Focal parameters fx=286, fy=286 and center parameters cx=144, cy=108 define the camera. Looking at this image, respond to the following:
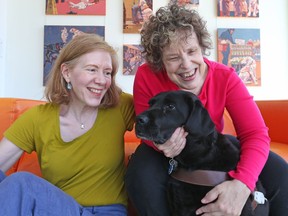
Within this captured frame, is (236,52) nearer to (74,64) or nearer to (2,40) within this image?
(74,64)

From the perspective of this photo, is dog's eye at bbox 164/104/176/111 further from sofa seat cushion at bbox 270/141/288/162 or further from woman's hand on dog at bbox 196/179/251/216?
sofa seat cushion at bbox 270/141/288/162

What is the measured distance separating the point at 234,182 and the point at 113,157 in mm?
514

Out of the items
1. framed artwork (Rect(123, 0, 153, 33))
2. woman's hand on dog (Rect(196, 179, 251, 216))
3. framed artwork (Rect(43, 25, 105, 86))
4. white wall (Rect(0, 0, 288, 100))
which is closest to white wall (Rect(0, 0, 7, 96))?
white wall (Rect(0, 0, 288, 100))

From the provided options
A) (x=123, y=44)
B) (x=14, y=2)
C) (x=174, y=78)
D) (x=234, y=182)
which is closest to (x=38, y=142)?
(x=174, y=78)

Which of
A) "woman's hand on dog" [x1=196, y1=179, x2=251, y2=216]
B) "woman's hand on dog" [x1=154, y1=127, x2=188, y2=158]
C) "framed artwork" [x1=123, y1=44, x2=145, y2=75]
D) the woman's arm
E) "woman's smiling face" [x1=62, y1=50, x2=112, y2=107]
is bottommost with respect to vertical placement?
"woman's hand on dog" [x1=196, y1=179, x2=251, y2=216]

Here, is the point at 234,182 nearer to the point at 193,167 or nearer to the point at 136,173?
the point at 193,167

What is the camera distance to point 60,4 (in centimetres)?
258

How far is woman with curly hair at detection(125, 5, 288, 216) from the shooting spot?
105 cm

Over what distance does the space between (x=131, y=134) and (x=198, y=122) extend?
1.09 m

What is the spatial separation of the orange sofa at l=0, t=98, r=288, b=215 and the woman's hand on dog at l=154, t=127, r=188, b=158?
2.22 feet

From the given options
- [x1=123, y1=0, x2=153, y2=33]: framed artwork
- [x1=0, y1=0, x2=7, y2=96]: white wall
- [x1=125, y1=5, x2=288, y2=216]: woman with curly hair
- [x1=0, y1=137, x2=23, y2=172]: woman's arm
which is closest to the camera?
[x1=125, y1=5, x2=288, y2=216]: woman with curly hair

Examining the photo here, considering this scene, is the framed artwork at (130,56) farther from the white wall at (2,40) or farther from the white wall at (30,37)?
the white wall at (2,40)

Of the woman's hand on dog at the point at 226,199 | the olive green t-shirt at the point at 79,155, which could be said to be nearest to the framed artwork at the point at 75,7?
the olive green t-shirt at the point at 79,155

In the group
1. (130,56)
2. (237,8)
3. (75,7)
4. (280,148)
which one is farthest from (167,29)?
(237,8)
